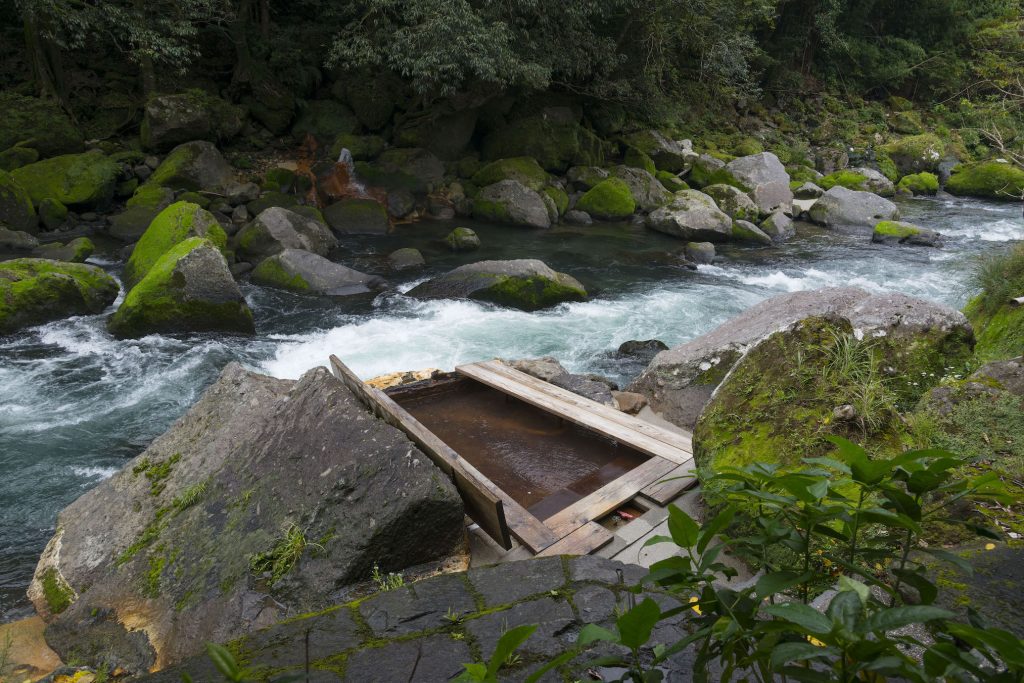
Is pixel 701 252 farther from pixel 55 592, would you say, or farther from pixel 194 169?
pixel 55 592

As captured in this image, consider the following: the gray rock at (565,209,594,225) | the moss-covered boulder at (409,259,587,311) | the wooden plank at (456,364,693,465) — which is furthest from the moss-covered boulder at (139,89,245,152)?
the wooden plank at (456,364,693,465)

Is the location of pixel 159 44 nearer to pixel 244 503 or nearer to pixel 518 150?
pixel 518 150

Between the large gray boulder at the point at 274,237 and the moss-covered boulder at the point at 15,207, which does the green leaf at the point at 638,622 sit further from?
the moss-covered boulder at the point at 15,207

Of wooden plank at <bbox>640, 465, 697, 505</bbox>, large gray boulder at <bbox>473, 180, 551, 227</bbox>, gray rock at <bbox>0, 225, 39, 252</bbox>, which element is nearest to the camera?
wooden plank at <bbox>640, 465, 697, 505</bbox>

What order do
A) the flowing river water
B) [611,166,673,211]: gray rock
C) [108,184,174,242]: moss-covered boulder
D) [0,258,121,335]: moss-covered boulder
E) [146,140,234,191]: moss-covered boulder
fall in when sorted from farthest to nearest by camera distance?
[611,166,673,211]: gray rock < [146,140,234,191]: moss-covered boulder < [108,184,174,242]: moss-covered boulder < [0,258,121,335]: moss-covered boulder < the flowing river water

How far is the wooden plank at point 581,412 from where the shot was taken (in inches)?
165

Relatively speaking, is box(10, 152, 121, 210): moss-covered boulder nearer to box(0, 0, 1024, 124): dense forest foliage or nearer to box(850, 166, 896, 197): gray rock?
box(0, 0, 1024, 124): dense forest foliage

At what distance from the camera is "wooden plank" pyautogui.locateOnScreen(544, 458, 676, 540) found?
336 centimetres

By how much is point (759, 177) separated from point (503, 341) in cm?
1206

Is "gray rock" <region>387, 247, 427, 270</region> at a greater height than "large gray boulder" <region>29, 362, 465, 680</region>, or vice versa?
"large gray boulder" <region>29, 362, 465, 680</region>

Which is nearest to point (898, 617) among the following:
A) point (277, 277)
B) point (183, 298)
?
point (183, 298)

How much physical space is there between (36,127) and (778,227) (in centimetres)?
1673

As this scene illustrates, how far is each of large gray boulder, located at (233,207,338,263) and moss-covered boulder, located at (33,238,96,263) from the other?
234cm

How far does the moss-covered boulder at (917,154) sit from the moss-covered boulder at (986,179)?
189cm
